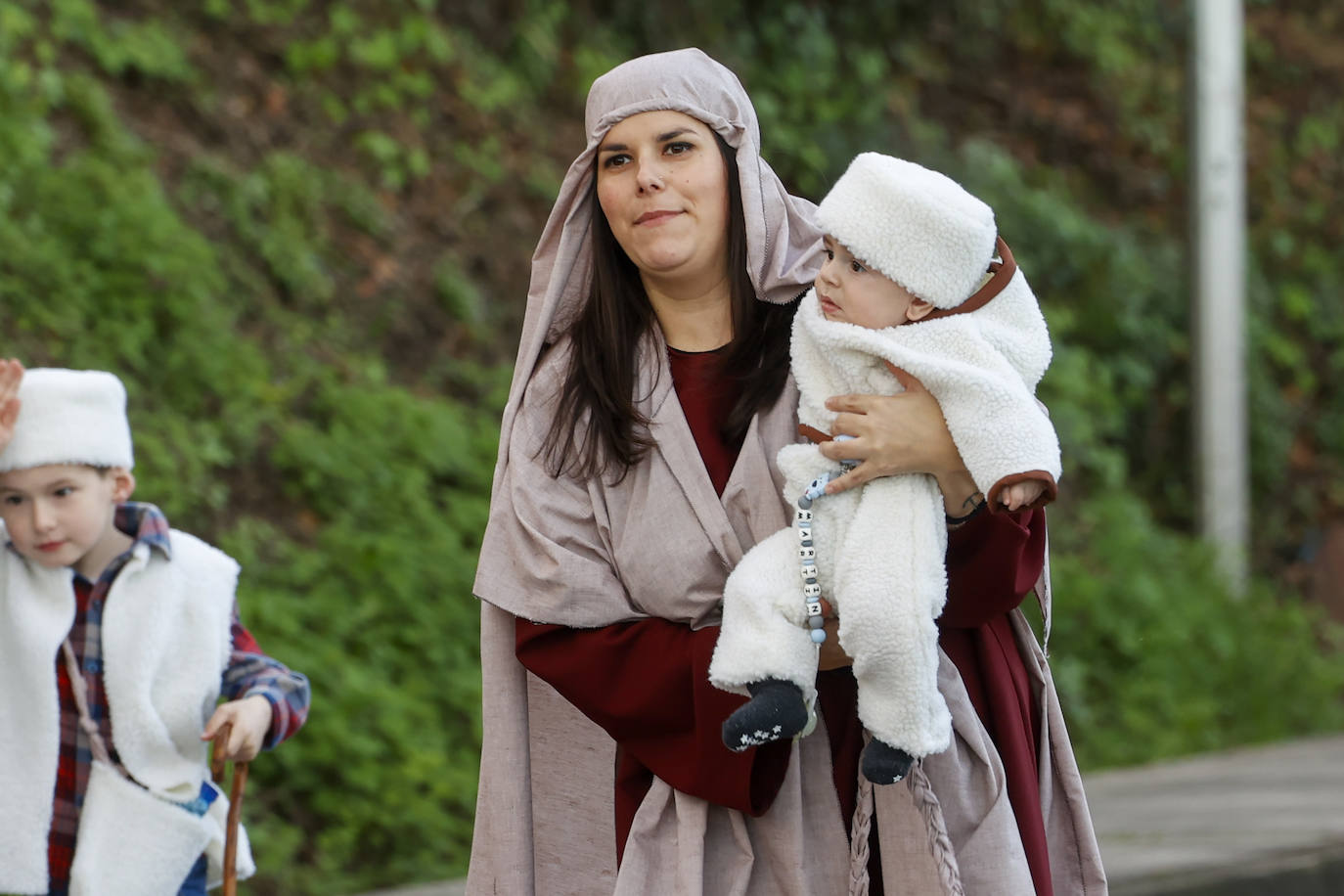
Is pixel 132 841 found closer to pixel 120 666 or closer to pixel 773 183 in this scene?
pixel 120 666

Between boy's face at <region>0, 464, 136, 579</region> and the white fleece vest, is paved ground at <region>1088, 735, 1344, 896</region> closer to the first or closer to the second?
the white fleece vest

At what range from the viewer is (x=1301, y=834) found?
6465 mm

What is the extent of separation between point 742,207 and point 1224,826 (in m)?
4.57

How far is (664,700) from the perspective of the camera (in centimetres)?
275

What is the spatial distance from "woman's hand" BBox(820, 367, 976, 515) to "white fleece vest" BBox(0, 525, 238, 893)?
1390mm

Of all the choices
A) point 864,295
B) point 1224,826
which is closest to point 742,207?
point 864,295

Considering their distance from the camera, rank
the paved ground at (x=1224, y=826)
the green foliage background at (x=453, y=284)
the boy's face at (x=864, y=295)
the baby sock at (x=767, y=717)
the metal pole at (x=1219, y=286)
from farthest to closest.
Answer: the metal pole at (x=1219, y=286) → the green foliage background at (x=453, y=284) → the paved ground at (x=1224, y=826) → the boy's face at (x=864, y=295) → the baby sock at (x=767, y=717)

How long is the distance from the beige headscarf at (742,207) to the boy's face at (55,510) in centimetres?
81

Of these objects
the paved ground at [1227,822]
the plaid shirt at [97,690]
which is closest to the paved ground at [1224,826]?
the paved ground at [1227,822]

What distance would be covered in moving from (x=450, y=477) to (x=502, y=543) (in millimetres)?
4546

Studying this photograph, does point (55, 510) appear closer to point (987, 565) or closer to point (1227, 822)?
point (987, 565)

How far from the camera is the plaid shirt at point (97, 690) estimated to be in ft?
10.7

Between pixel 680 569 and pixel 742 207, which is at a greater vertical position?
pixel 742 207

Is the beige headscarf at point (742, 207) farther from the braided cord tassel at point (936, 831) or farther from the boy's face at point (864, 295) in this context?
the braided cord tassel at point (936, 831)
